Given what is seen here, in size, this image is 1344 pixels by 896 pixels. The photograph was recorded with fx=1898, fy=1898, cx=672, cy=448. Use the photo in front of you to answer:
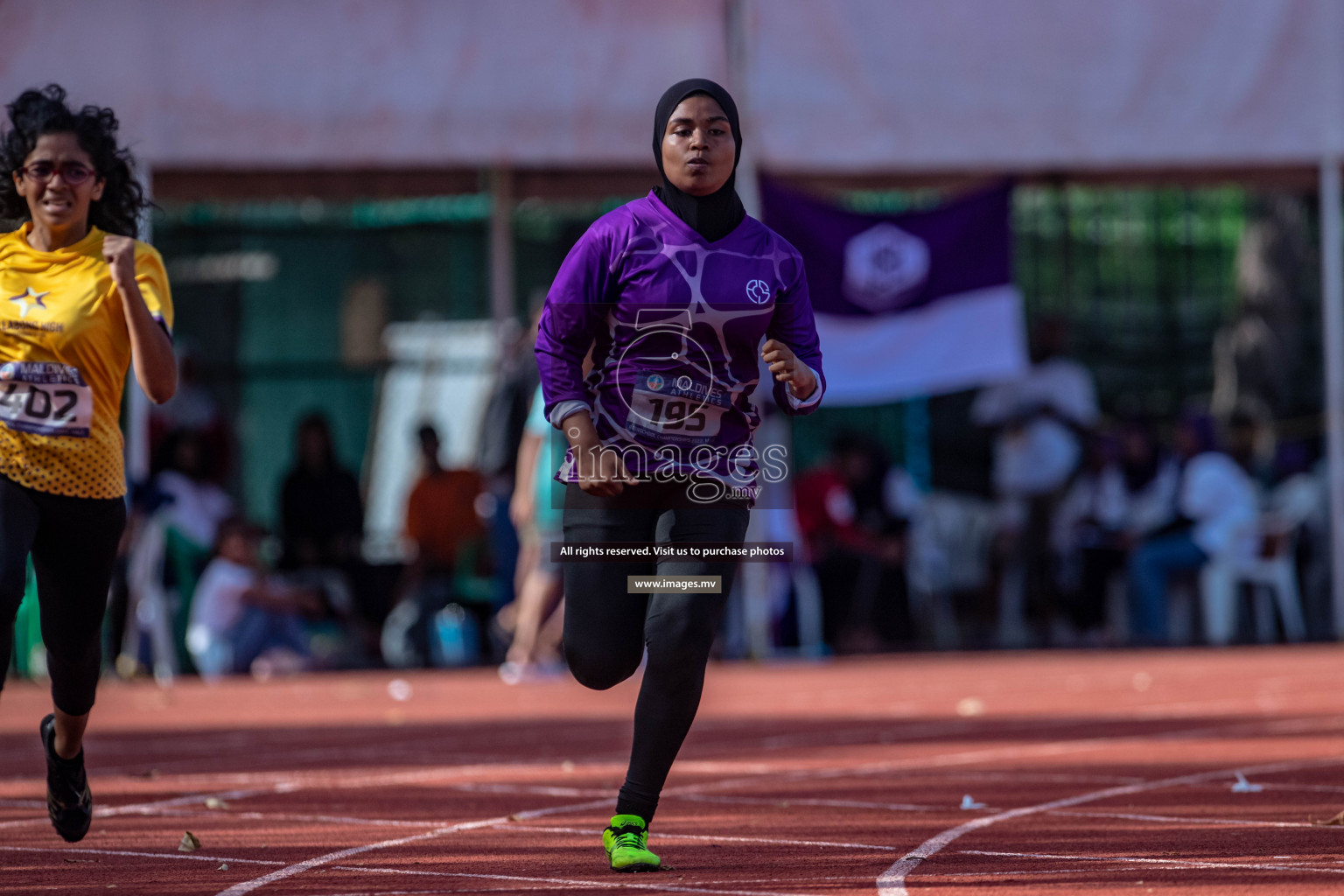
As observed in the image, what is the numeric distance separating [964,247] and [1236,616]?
4116 millimetres

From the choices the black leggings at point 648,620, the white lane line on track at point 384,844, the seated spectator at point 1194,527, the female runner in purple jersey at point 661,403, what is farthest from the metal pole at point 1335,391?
the black leggings at point 648,620

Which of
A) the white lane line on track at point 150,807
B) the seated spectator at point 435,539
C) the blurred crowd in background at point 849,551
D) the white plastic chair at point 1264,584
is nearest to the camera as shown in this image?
the white lane line on track at point 150,807

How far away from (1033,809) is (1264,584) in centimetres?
1031

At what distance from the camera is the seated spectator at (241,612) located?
46.6 ft

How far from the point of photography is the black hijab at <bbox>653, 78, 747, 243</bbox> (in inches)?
210

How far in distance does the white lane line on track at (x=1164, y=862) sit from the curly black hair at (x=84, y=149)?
3292 mm

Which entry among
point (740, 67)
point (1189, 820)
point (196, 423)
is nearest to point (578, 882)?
point (1189, 820)

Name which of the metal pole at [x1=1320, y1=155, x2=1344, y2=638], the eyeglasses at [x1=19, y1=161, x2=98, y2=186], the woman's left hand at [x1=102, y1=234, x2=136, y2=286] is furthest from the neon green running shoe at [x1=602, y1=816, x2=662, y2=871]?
the metal pole at [x1=1320, y1=155, x2=1344, y2=638]

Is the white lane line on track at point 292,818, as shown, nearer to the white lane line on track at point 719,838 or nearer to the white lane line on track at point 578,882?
the white lane line on track at point 719,838

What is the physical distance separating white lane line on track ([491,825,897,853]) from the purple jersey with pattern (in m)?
1.22

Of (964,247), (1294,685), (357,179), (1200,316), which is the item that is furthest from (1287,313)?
(357,179)

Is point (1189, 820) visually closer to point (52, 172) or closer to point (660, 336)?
point (660, 336)

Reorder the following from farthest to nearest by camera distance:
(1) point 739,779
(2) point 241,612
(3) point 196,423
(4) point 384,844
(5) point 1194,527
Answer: (3) point 196,423 → (5) point 1194,527 → (2) point 241,612 → (1) point 739,779 → (4) point 384,844

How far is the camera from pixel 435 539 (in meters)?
15.5
